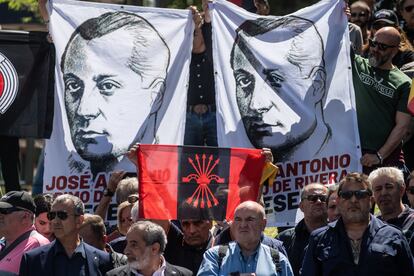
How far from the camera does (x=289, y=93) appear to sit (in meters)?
13.5

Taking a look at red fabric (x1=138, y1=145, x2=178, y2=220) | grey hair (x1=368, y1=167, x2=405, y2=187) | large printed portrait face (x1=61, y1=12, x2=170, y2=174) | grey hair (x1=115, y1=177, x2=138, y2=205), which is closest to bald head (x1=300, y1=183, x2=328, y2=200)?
grey hair (x1=368, y1=167, x2=405, y2=187)

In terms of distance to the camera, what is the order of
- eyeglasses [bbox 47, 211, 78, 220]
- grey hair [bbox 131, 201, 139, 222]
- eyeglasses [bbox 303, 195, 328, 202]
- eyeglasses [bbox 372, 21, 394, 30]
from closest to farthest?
eyeglasses [bbox 47, 211, 78, 220]
eyeglasses [bbox 303, 195, 328, 202]
grey hair [bbox 131, 201, 139, 222]
eyeglasses [bbox 372, 21, 394, 30]

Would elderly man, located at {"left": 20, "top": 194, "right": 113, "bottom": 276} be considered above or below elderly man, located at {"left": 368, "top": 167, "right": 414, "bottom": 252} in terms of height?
below

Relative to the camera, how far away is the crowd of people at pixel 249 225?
34.4ft

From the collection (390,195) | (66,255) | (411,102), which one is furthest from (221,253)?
(411,102)

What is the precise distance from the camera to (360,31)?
1512 cm

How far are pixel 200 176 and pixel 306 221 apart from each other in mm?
1110

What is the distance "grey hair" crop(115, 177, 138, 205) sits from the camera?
1270 centimetres

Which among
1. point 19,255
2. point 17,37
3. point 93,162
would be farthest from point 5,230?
point 17,37

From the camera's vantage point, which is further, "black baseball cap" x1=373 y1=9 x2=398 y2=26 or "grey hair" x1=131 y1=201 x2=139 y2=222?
"black baseball cap" x1=373 y1=9 x2=398 y2=26

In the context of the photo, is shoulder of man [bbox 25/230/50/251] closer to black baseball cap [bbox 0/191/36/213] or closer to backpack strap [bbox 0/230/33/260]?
backpack strap [bbox 0/230/33/260]

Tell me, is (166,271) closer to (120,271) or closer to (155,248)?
(155,248)

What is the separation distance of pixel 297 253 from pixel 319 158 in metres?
1.92

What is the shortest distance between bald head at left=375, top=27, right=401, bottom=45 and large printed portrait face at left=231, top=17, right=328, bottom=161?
70 centimetres
